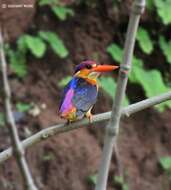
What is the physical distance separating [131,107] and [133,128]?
3357 mm

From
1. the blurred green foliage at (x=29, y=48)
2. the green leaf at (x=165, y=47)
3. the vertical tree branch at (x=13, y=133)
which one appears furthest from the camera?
the green leaf at (x=165, y=47)

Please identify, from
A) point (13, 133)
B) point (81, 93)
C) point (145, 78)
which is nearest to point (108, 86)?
point (145, 78)

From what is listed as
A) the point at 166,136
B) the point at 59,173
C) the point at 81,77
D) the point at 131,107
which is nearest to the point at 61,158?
the point at 59,173

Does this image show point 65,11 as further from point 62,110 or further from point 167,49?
point 62,110

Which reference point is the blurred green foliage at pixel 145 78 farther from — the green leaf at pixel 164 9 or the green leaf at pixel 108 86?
the green leaf at pixel 164 9

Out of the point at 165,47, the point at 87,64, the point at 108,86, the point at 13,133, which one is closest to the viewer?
the point at 13,133

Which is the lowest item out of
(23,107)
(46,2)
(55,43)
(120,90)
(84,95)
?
(23,107)

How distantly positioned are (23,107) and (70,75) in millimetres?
486

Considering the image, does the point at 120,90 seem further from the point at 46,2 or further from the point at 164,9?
the point at 46,2

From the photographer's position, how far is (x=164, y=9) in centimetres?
456

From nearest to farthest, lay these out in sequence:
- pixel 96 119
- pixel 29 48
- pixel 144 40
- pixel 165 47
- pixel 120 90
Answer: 1. pixel 120 90
2. pixel 96 119
3. pixel 29 48
4. pixel 144 40
5. pixel 165 47

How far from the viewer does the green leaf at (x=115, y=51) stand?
15.3 feet

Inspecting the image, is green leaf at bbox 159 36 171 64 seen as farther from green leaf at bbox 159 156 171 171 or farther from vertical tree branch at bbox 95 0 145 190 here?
vertical tree branch at bbox 95 0 145 190

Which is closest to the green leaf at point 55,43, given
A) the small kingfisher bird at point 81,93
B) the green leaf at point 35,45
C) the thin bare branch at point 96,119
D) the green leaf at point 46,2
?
the green leaf at point 35,45
